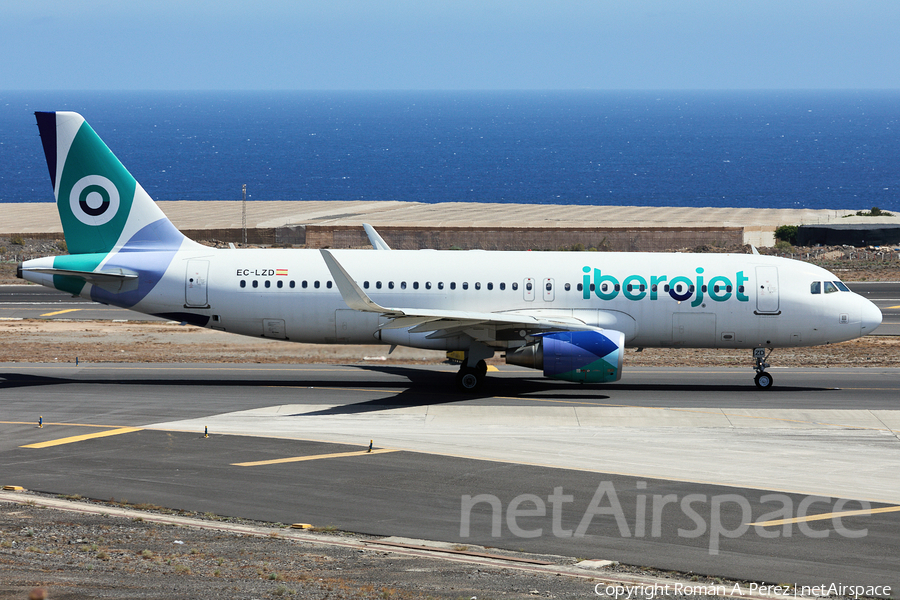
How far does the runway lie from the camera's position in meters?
18.7

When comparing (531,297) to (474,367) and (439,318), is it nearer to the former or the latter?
(474,367)

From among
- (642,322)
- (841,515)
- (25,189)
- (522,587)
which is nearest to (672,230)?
(642,322)

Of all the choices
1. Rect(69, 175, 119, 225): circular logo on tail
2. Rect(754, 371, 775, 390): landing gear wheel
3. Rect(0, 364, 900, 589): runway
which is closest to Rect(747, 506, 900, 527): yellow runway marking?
Rect(0, 364, 900, 589): runway

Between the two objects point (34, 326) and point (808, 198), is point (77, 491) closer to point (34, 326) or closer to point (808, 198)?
point (34, 326)

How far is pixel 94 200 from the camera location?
110 feet

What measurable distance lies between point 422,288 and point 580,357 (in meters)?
6.18

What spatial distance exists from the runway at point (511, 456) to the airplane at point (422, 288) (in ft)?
6.87

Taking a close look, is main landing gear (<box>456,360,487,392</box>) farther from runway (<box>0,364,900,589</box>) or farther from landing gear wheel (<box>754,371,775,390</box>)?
landing gear wheel (<box>754,371,775,390</box>)

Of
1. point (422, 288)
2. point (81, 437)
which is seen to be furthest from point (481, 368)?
point (81, 437)

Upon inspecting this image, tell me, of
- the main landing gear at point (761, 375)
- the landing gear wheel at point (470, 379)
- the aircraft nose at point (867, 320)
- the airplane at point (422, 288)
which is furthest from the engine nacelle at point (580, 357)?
the aircraft nose at point (867, 320)

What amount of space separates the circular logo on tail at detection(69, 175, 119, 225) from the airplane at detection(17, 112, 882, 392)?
36 mm

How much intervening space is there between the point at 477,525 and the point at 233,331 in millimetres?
17058

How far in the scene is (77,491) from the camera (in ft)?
70.0

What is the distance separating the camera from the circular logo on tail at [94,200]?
33469 millimetres
